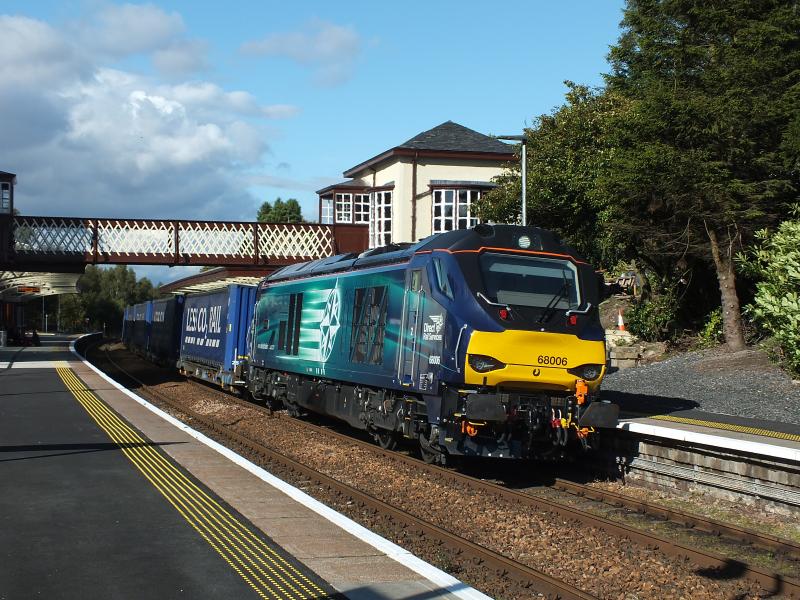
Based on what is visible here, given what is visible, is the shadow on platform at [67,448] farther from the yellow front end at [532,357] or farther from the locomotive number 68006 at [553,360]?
the locomotive number 68006 at [553,360]

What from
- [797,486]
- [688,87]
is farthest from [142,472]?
[688,87]

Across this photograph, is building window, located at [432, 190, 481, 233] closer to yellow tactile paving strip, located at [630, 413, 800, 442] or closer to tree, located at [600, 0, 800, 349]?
tree, located at [600, 0, 800, 349]

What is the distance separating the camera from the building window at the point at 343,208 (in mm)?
44062

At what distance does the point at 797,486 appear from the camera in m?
10.8

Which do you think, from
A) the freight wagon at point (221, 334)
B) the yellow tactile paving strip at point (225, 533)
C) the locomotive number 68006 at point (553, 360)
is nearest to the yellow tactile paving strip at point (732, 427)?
the locomotive number 68006 at point (553, 360)

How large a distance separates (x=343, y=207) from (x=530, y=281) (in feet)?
104

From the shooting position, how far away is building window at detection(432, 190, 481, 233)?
3953cm

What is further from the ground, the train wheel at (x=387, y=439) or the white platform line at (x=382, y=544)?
the white platform line at (x=382, y=544)

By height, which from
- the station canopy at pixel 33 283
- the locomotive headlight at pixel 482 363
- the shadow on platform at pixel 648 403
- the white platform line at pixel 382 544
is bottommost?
the white platform line at pixel 382 544

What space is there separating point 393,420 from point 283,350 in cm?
659

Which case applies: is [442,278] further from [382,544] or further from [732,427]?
[732,427]

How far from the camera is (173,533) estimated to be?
8.65m

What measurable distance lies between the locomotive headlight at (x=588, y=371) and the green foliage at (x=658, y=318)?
17.5 meters

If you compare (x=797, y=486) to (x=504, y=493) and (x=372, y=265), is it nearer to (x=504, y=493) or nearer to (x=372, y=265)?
(x=504, y=493)
